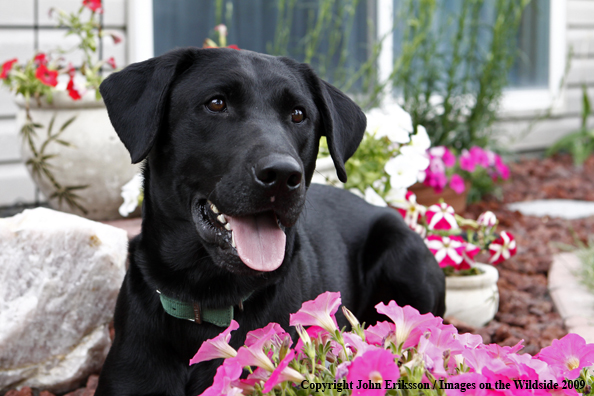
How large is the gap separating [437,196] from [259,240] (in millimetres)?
3526

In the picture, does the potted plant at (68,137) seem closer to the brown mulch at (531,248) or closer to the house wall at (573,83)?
the brown mulch at (531,248)

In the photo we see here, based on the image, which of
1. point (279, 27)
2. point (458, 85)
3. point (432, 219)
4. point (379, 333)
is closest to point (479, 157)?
point (458, 85)

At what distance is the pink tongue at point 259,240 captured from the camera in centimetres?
189

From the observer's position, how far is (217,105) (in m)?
2.04

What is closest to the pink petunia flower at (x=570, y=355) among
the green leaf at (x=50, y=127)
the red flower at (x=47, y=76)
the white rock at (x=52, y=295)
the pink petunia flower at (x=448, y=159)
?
the white rock at (x=52, y=295)

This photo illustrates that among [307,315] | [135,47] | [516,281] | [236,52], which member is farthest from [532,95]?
[307,315]

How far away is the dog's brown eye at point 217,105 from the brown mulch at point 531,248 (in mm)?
1325

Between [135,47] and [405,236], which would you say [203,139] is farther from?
[135,47]

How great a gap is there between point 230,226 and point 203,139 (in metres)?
0.30

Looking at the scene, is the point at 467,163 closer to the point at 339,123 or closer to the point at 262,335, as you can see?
the point at 339,123

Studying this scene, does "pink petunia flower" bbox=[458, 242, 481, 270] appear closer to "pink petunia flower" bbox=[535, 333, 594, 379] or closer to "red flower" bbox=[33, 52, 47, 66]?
"pink petunia flower" bbox=[535, 333, 594, 379]

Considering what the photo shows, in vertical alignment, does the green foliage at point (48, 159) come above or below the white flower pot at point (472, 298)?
above

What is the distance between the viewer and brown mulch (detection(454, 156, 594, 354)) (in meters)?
3.17

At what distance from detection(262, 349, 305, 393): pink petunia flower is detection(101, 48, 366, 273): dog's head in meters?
0.65
